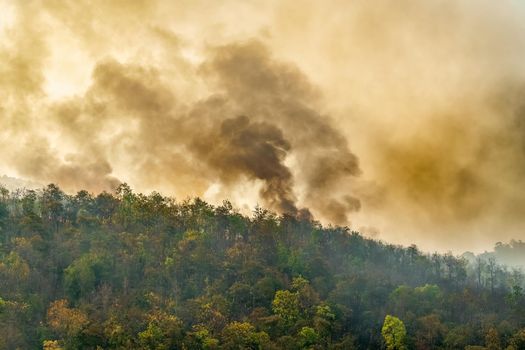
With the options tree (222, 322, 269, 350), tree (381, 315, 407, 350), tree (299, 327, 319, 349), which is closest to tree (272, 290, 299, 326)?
tree (299, 327, 319, 349)

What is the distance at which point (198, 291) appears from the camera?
294ft

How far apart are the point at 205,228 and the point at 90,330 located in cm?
5039

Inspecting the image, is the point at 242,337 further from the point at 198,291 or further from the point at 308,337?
the point at 198,291

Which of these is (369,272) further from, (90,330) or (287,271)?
(90,330)

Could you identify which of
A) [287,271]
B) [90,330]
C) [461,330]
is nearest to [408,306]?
[461,330]

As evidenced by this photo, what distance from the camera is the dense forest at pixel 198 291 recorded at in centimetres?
6994

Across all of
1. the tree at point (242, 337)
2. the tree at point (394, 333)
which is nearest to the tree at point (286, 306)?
the tree at point (242, 337)

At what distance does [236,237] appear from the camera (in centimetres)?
11769

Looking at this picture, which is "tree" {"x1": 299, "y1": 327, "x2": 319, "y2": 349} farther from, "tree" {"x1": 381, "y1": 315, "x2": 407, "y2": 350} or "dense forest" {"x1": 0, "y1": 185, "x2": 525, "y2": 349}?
"tree" {"x1": 381, "y1": 315, "x2": 407, "y2": 350}

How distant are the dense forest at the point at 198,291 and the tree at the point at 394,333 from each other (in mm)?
177

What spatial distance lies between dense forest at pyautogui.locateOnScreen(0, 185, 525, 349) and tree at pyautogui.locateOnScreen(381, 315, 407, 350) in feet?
0.58

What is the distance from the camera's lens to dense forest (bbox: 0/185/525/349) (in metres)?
69.9

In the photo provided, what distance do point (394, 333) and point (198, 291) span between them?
108ft

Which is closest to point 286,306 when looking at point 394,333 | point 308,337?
point 308,337
